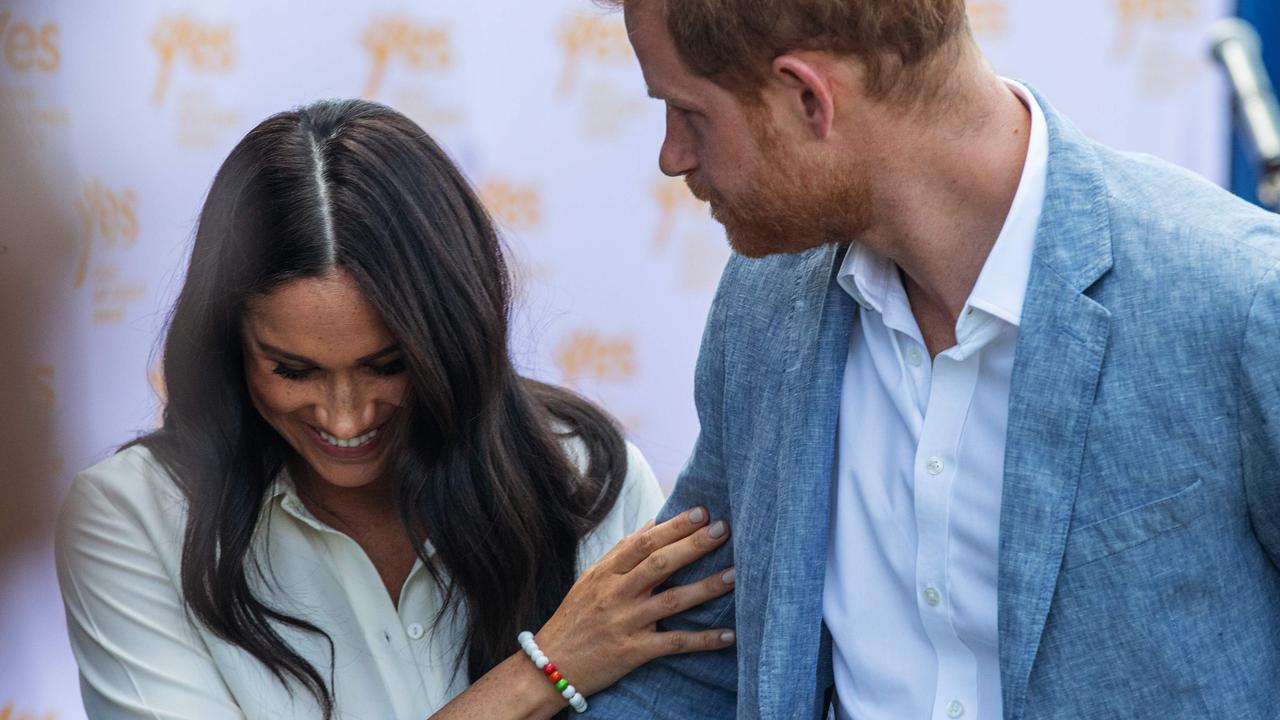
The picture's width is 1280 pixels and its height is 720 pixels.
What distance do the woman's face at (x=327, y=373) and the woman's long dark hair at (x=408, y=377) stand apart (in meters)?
0.02

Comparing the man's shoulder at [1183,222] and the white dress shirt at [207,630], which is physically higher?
the man's shoulder at [1183,222]

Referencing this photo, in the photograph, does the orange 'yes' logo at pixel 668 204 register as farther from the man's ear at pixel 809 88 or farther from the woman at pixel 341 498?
the man's ear at pixel 809 88

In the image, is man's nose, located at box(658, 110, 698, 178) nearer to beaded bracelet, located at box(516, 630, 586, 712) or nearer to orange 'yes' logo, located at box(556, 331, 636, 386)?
beaded bracelet, located at box(516, 630, 586, 712)

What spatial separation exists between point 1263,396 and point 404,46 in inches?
68.2

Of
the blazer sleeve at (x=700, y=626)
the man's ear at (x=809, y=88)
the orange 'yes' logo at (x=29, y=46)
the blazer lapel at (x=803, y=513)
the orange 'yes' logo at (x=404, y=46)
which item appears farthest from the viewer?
the orange 'yes' logo at (x=404, y=46)

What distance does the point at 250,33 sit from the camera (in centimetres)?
229

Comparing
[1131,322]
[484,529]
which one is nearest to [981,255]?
[1131,322]

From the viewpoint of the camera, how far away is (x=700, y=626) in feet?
5.81

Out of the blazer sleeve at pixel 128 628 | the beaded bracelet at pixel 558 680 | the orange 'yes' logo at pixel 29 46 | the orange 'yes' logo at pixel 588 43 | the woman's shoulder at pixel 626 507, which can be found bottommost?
the beaded bracelet at pixel 558 680

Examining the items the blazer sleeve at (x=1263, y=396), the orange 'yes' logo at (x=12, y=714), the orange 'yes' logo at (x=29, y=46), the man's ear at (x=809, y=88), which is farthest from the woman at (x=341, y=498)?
the orange 'yes' logo at (x=29, y=46)

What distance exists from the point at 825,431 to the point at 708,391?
0.73 ft

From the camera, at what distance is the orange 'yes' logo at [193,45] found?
2045 mm

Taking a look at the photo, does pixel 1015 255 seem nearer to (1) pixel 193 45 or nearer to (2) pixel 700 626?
(2) pixel 700 626

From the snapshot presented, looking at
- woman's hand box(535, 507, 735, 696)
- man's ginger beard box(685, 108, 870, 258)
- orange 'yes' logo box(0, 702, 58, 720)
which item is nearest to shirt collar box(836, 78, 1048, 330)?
man's ginger beard box(685, 108, 870, 258)
